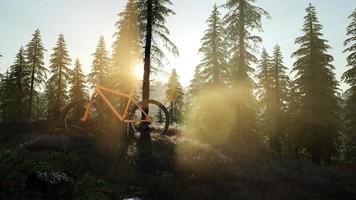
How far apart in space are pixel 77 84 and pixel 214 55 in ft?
69.7

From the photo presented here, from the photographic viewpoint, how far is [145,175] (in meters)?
11.3

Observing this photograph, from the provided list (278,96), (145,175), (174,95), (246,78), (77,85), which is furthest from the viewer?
→ (174,95)

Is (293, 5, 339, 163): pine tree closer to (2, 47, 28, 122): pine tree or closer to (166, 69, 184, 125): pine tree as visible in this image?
(166, 69, 184, 125): pine tree

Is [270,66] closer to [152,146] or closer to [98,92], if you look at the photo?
[152,146]

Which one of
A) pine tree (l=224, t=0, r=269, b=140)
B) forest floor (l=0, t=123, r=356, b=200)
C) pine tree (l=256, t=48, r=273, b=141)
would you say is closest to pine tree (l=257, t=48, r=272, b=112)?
pine tree (l=256, t=48, r=273, b=141)

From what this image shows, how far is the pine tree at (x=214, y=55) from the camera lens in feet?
109

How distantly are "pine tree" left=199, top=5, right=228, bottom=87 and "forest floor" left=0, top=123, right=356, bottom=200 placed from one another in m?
17.3

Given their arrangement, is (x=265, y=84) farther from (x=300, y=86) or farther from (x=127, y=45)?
(x=127, y=45)

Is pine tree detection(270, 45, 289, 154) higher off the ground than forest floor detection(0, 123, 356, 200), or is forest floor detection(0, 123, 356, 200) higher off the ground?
pine tree detection(270, 45, 289, 154)

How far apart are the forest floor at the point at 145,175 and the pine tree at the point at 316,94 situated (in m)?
11.0

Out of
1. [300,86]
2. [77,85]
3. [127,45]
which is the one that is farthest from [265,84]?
[77,85]

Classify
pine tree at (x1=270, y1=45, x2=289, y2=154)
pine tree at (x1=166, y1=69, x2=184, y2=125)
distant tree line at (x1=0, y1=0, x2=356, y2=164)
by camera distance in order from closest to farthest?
distant tree line at (x1=0, y1=0, x2=356, y2=164), pine tree at (x1=270, y1=45, x2=289, y2=154), pine tree at (x1=166, y1=69, x2=184, y2=125)

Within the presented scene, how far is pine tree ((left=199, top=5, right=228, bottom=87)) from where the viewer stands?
33.2 m

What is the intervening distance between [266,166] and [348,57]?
1889cm
